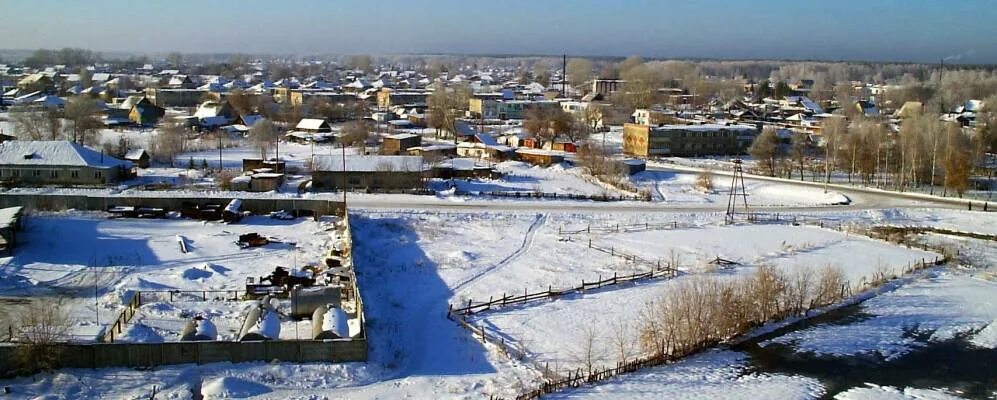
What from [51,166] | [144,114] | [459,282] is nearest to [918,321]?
[459,282]

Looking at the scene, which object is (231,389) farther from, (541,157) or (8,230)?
(541,157)

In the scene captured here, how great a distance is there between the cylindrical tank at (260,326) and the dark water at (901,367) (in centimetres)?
730

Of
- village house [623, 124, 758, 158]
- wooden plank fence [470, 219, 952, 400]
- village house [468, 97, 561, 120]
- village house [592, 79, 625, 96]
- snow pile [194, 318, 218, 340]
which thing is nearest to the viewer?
wooden plank fence [470, 219, 952, 400]

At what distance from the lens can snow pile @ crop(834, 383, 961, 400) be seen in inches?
460

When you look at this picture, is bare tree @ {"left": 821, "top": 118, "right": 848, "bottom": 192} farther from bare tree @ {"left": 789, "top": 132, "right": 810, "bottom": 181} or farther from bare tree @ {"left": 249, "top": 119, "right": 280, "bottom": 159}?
bare tree @ {"left": 249, "top": 119, "right": 280, "bottom": 159}

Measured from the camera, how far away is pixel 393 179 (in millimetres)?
26797

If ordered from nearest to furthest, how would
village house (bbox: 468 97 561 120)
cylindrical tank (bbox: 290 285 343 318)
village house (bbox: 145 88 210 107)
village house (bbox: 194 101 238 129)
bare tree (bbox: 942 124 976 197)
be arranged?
cylindrical tank (bbox: 290 285 343 318), bare tree (bbox: 942 124 976 197), village house (bbox: 194 101 238 129), village house (bbox: 468 97 561 120), village house (bbox: 145 88 210 107)

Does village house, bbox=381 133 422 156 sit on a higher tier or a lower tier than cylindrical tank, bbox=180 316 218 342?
higher

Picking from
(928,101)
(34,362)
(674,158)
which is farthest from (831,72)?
(34,362)

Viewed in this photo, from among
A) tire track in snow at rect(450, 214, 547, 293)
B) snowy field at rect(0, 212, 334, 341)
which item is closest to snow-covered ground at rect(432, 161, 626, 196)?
tire track in snow at rect(450, 214, 547, 293)

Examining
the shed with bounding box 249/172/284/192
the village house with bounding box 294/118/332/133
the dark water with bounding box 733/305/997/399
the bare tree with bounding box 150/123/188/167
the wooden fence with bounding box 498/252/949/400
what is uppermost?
the village house with bounding box 294/118/332/133

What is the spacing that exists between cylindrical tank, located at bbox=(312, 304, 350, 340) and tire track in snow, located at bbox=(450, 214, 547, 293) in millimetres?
3498

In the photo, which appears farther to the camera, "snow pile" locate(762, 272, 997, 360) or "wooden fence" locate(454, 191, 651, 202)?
"wooden fence" locate(454, 191, 651, 202)

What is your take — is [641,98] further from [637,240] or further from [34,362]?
[34,362]
